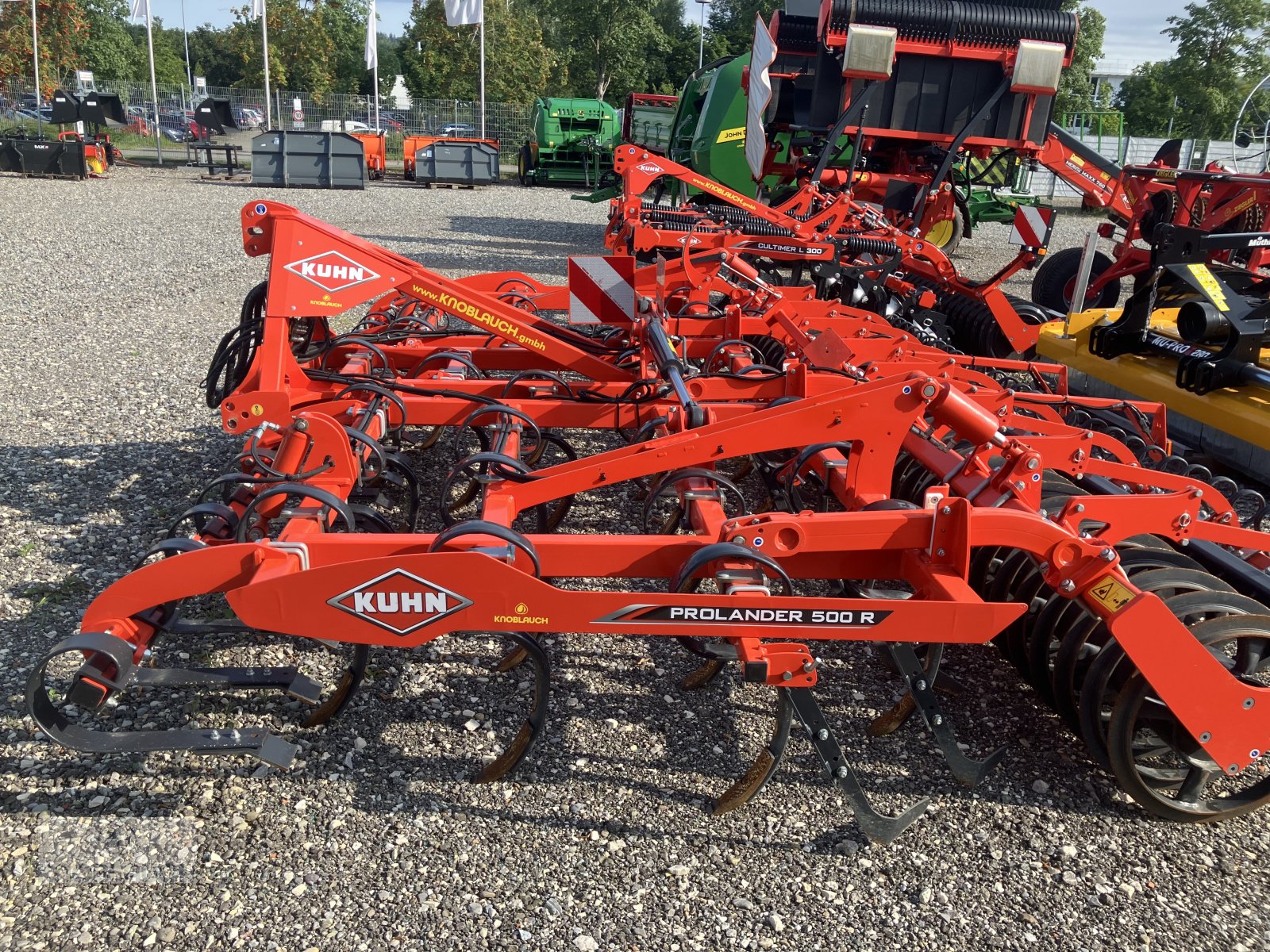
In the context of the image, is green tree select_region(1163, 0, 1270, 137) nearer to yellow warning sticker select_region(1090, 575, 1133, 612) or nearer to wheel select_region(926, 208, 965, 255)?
wheel select_region(926, 208, 965, 255)

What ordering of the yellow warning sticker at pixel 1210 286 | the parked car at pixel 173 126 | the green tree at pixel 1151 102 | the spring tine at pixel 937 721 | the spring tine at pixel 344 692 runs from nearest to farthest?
the spring tine at pixel 937 721 → the spring tine at pixel 344 692 → the yellow warning sticker at pixel 1210 286 → the parked car at pixel 173 126 → the green tree at pixel 1151 102

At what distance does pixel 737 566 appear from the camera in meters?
2.96

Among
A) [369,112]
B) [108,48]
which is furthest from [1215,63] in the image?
[108,48]

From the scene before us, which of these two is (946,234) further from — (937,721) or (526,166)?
(526,166)

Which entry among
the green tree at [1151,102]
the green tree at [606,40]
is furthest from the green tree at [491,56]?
the green tree at [1151,102]

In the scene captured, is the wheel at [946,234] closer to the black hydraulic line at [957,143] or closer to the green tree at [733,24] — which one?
the black hydraulic line at [957,143]

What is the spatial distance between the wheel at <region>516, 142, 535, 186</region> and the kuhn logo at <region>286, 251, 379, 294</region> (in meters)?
22.5

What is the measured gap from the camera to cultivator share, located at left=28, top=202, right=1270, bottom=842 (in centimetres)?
278

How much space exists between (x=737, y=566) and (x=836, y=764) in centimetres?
66

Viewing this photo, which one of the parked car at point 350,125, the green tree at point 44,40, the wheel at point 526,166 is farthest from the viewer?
the parked car at point 350,125

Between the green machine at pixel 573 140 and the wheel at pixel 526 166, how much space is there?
0.04 meters

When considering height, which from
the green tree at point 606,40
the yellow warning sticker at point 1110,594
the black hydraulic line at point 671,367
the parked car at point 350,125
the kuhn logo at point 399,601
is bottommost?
the kuhn logo at point 399,601

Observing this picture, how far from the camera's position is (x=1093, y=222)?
23.2 m

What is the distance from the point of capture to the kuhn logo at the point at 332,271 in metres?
4.22
